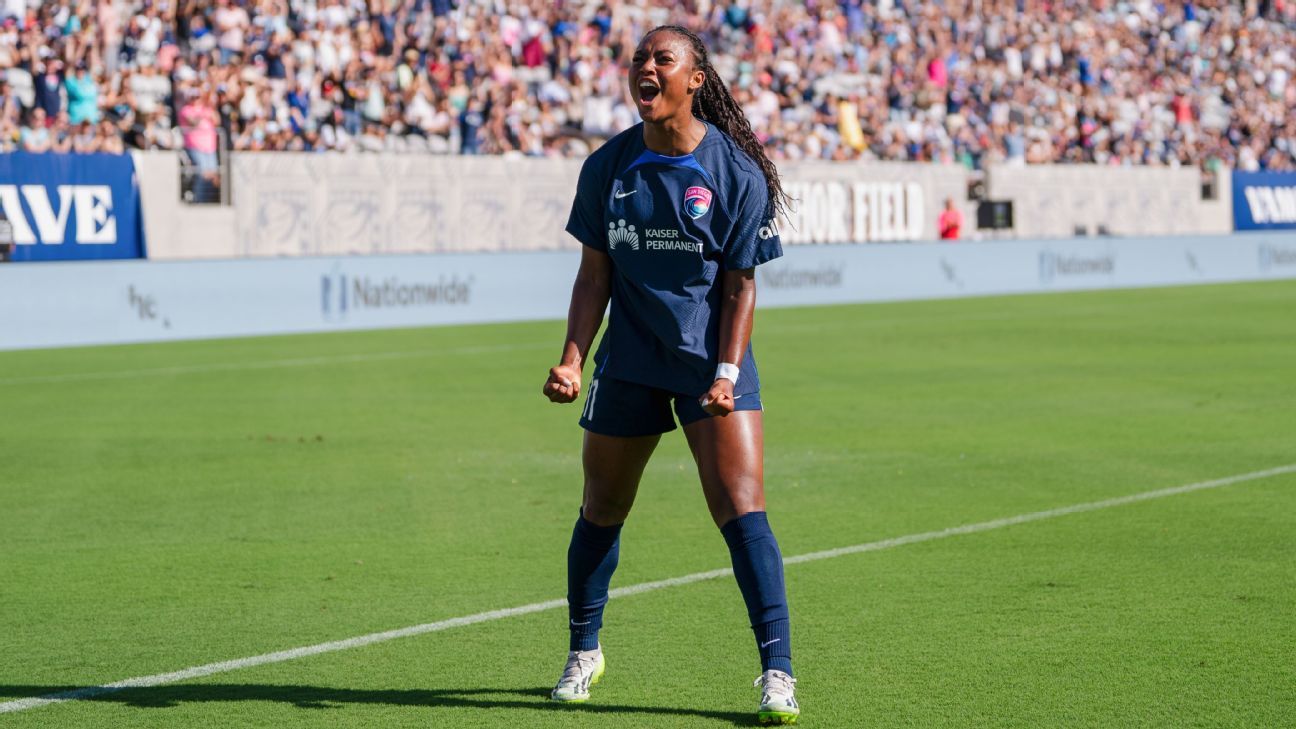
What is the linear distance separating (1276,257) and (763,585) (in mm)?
34599

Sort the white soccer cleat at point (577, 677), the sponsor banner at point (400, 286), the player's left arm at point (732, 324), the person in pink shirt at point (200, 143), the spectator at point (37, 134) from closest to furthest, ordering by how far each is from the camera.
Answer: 1. the player's left arm at point (732, 324)
2. the white soccer cleat at point (577, 677)
3. the sponsor banner at point (400, 286)
4. the spectator at point (37, 134)
5. the person in pink shirt at point (200, 143)

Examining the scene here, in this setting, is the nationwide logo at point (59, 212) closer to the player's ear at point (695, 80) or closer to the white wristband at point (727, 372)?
the player's ear at point (695, 80)

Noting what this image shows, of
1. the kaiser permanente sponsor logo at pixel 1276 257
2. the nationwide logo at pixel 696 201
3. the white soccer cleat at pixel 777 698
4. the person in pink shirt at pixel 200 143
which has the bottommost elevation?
the kaiser permanente sponsor logo at pixel 1276 257

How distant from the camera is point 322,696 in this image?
569 centimetres

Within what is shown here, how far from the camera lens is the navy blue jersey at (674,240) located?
5.18m

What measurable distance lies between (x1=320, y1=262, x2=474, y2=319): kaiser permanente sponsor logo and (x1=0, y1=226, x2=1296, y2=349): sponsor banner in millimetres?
13

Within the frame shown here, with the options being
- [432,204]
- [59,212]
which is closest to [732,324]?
[59,212]

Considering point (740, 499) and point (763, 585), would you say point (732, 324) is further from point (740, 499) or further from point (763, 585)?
point (763, 585)

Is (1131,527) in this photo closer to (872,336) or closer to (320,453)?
(320,453)

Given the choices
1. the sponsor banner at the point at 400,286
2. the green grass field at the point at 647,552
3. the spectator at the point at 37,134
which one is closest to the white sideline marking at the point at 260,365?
the green grass field at the point at 647,552

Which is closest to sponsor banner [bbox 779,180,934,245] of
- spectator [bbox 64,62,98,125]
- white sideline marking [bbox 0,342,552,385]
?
white sideline marking [bbox 0,342,552,385]

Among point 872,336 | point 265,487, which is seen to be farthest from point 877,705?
point 872,336

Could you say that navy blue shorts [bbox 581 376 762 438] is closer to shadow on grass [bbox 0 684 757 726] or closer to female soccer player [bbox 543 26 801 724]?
female soccer player [bbox 543 26 801 724]

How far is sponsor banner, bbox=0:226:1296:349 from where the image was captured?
807 inches
